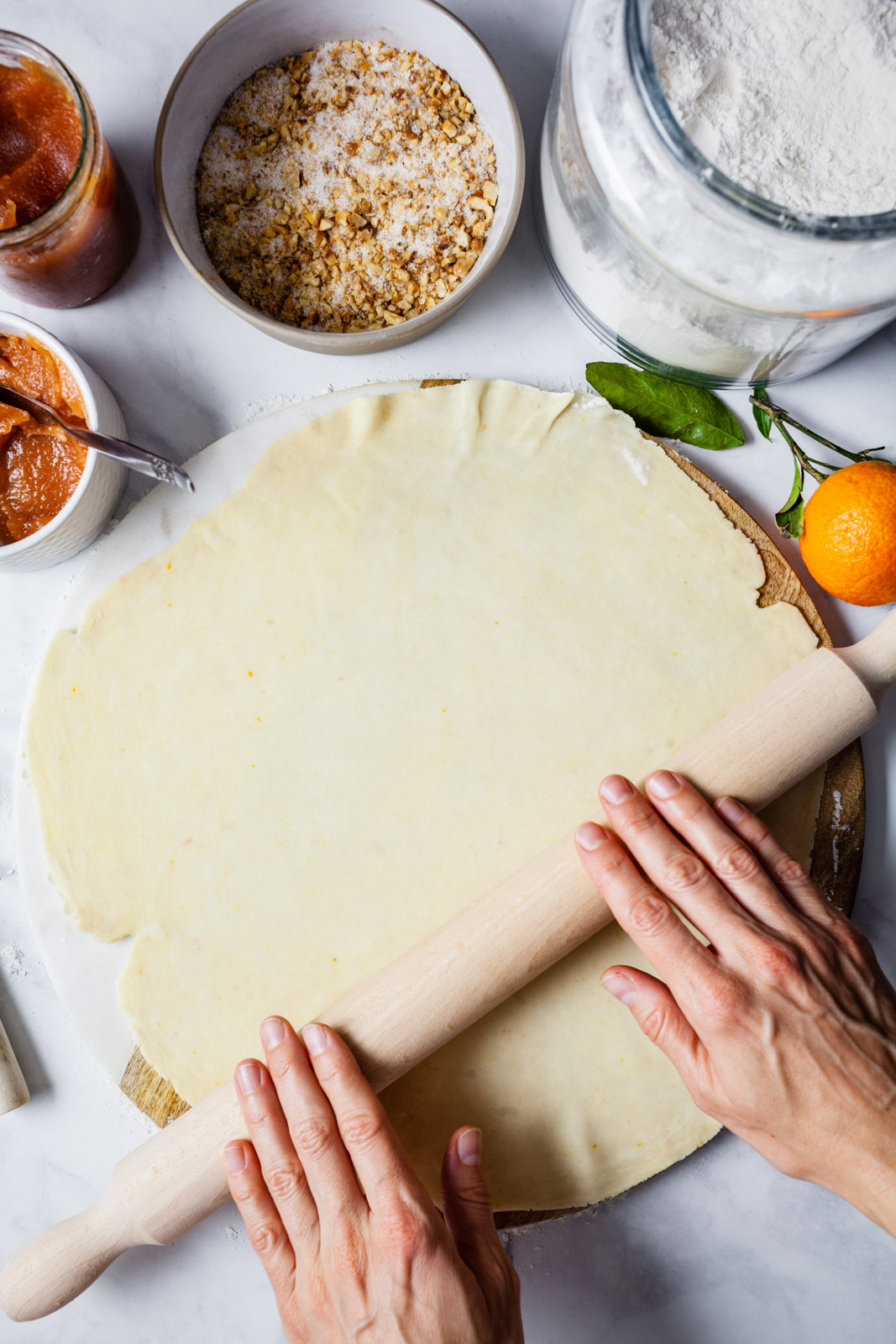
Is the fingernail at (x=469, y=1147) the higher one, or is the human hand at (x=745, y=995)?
the human hand at (x=745, y=995)

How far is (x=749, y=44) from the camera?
2.91 ft

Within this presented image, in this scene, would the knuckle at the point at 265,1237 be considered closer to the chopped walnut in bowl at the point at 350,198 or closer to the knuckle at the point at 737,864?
the knuckle at the point at 737,864

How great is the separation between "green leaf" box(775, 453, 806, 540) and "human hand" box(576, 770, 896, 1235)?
1.38 feet

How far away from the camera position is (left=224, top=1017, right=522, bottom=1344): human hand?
953mm

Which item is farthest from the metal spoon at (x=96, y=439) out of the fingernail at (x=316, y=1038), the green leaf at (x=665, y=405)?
the fingernail at (x=316, y=1038)

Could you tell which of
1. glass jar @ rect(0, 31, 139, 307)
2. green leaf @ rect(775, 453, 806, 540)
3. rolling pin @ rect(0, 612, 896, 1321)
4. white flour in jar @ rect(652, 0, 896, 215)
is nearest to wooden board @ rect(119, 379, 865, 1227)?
green leaf @ rect(775, 453, 806, 540)

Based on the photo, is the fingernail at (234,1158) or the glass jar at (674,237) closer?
the glass jar at (674,237)

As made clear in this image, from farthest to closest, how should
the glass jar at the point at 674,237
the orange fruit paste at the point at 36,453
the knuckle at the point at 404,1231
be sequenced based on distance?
the orange fruit paste at the point at 36,453
the knuckle at the point at 404,1231
the glass jar at the point at 674,237

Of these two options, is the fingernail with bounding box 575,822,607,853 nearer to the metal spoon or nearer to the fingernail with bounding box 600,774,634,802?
the fingernail with bounding box 600,774,634,802

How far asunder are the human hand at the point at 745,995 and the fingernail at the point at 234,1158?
50cm

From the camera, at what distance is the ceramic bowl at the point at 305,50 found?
104 cm

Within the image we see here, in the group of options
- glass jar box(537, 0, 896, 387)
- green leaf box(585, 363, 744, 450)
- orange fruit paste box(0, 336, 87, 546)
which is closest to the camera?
glass jar box(537, 0, 896, 387)

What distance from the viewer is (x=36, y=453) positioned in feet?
3.50

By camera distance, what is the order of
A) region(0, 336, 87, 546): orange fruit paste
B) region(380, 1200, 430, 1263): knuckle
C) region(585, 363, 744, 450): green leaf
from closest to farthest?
region(380, 1200, 430, 1263): knuckle
region(0, 336, 87, 546): orange fruit paste
region(585, 363, 744, 450): green leaf
